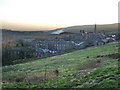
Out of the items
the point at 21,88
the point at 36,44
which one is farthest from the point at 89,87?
the point at 36,44

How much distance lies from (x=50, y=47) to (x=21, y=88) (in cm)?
8555

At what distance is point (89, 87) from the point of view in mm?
13758

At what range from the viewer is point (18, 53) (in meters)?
76.4

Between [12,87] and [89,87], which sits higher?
[89,87]

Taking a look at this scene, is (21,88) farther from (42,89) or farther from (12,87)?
(42,89)

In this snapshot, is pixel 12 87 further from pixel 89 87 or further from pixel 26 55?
pixel 26 55

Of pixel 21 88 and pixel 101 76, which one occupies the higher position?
pixel 101 76

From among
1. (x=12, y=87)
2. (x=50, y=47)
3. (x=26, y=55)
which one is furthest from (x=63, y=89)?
(x=50, y=47)

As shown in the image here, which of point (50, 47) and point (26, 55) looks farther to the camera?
point (50, 47)

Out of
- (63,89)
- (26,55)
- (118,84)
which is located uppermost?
(118,84)

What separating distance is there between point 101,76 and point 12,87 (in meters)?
9.09

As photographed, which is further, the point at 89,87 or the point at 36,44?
the point at 36,44

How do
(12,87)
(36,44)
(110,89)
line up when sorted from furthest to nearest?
(36,44), (12,87), (110,89)

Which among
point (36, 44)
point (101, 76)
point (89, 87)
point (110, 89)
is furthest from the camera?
point (36, 44)
